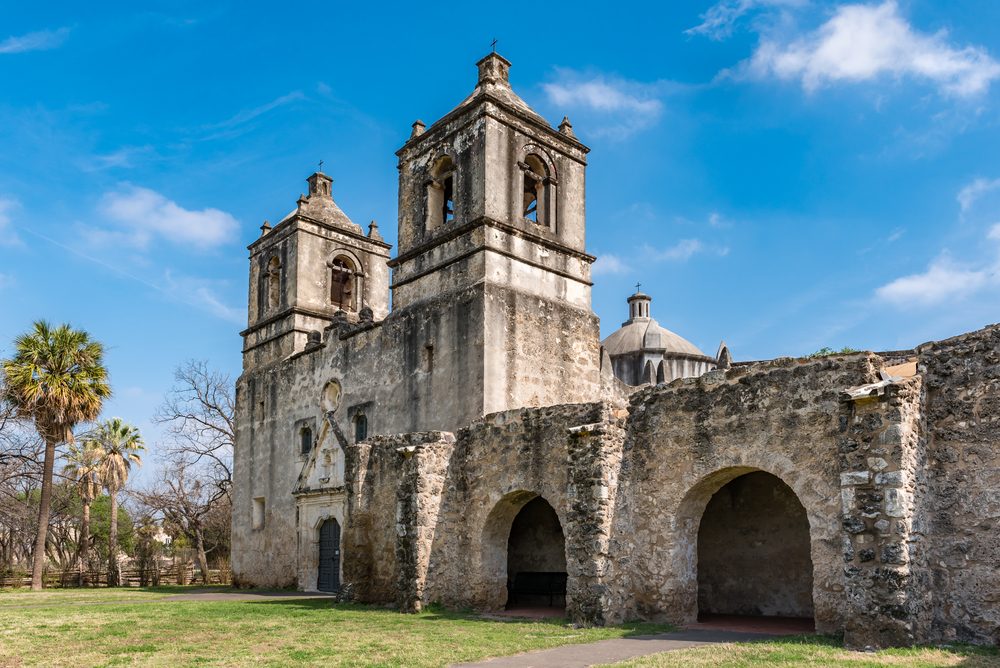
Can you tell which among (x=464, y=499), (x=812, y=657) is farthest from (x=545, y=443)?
(x=812, y=657)

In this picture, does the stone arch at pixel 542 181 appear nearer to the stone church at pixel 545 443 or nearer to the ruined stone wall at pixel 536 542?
the stone church at pixel 545 443

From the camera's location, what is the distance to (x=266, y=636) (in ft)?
38.6

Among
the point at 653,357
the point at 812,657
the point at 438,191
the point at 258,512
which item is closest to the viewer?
the point at 812,657

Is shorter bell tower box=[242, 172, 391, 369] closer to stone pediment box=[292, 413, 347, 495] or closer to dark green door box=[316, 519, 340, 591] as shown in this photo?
stone pediment box=[292, 413, 347, 495]

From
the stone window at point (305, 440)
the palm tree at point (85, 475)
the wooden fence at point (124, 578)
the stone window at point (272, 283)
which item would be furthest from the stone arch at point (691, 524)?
the palm tree at point (85, 475)

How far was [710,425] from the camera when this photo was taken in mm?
12438

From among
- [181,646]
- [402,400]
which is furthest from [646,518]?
[402,400]

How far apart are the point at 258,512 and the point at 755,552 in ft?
56.4

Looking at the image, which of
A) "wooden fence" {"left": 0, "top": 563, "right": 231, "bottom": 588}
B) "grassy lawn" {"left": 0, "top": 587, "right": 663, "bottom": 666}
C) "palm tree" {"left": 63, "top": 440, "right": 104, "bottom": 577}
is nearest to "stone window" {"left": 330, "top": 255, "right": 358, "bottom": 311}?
"wooden fence" {"left": 0, "top": 563, "right": 231, "bottom": 588}

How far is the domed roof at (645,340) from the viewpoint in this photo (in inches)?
1398

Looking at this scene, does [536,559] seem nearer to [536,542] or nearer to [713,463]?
[536,542]

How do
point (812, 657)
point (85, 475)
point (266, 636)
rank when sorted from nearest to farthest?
point (812, 657) < point (266, 636) < point (85, 475)

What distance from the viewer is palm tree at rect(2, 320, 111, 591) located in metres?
26.1

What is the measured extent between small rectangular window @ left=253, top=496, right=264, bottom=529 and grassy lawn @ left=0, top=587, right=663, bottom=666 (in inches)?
396
